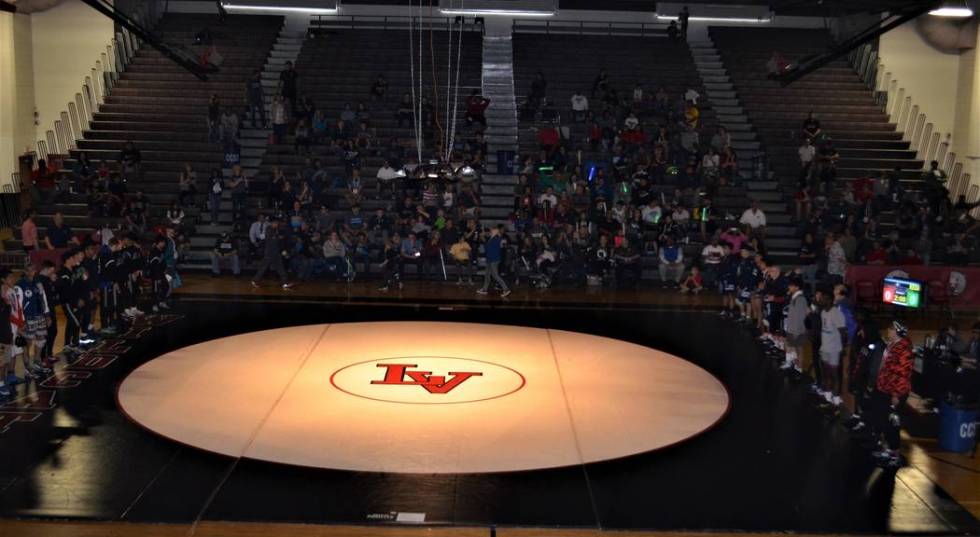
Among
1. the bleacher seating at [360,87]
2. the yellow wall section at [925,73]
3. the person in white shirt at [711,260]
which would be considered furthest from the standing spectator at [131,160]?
the yellow wall section at [925,73]

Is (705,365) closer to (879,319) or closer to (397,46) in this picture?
(879,319)

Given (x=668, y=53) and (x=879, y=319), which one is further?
(x=668, y=53)

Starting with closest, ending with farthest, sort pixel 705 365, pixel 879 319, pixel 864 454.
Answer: pixel 864 454
pixel 705 365
pixel 879 319

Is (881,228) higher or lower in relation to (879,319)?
higher

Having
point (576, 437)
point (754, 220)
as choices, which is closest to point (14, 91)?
point (754, 220)

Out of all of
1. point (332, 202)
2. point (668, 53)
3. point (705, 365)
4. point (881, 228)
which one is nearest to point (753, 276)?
point (705, 365)

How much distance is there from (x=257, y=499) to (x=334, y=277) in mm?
14500

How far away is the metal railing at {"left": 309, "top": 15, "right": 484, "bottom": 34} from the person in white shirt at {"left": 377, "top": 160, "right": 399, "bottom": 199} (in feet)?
31.0

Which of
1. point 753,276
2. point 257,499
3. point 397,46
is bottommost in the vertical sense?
point 257,499

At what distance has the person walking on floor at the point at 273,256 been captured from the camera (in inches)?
903

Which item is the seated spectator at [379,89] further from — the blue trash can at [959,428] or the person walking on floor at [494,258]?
the blue trash can at [959,428]

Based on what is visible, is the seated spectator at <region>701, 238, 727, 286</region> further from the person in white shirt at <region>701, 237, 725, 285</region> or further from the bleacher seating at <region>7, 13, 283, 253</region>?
the bleacher seating at <region>7, 13, 283, 253</region>

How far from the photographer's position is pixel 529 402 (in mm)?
13555

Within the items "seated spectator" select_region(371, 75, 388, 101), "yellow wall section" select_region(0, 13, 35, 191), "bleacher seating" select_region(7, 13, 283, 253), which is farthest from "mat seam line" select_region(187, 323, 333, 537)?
"yellow wall section" select_region(0, 13, 35, 191)
